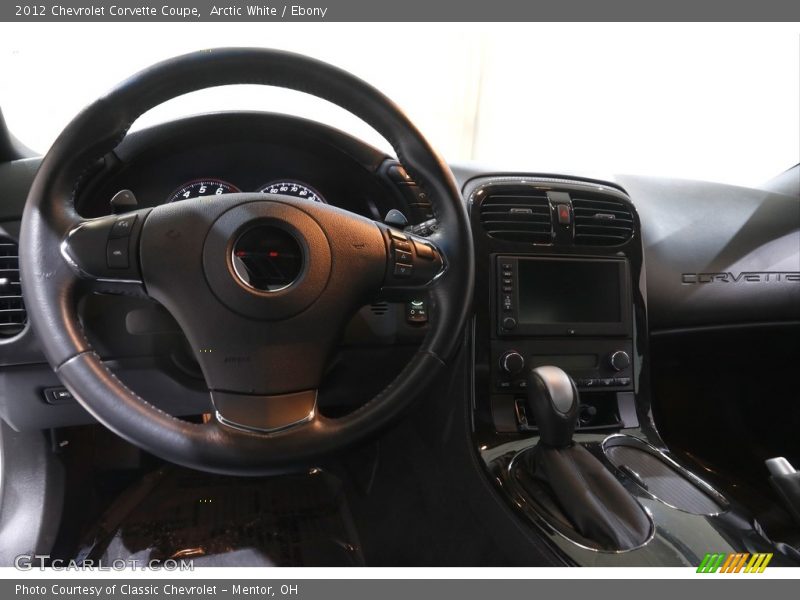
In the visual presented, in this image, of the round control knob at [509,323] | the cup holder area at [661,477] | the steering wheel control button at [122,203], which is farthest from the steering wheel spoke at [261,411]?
the cup holder area at [661,477]

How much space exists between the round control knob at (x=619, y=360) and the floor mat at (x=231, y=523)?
645mm

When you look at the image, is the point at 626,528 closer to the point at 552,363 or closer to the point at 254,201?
the point at 552,363

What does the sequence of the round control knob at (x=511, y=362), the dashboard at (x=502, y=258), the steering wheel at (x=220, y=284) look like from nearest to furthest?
1. the steering wheel at (x=220, y=284)
2. the dashboard at (x=502, y=258)
3. the round control knob at (x=511, y=362)

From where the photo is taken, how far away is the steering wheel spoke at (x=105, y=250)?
0.73 metres

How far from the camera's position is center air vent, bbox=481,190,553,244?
1.15 m

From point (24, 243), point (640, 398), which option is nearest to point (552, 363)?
point (640, 398)

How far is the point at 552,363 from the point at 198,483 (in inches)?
31.0

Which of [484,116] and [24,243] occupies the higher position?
[484,116]

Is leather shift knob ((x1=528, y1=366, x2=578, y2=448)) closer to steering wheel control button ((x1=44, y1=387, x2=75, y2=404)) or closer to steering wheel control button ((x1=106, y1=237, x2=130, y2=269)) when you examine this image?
steering wheel control button ((x1=106, y1=237, x2=130, y2=269))

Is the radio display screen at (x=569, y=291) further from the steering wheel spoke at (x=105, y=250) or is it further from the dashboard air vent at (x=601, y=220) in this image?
the steering wheel spoke at (x=105, y=250)

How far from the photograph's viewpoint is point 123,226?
75 centimetres

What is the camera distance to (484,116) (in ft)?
6.98

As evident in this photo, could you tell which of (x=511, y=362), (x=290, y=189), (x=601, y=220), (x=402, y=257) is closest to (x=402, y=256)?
(x=402, y=257)

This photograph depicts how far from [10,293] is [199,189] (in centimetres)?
34
